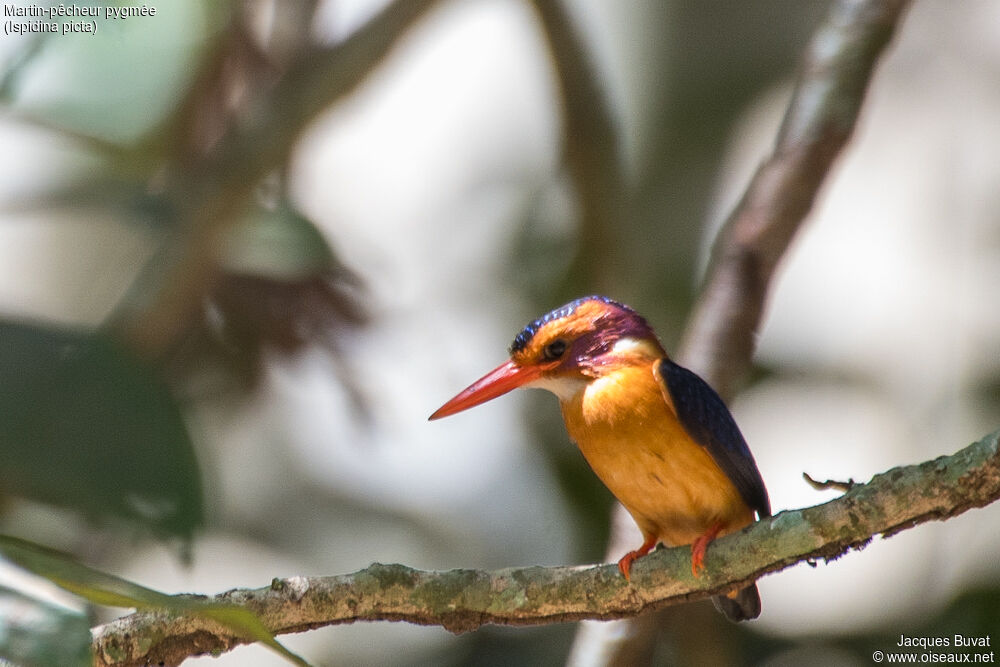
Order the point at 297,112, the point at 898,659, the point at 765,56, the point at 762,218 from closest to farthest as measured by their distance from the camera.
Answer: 1. the point at 762,218
2. the point at 297,112
3. the point at 898,659
4. the point at 765,56

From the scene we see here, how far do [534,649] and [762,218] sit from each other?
2257 mm

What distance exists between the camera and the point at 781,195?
2.84 meters

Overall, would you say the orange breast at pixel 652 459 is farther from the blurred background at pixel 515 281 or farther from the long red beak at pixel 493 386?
the blurred background at pixel 515 281

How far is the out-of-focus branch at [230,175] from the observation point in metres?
3.04

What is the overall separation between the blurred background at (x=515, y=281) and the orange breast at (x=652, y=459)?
1.13m

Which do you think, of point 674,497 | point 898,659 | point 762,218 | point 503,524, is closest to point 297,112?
point 762,218

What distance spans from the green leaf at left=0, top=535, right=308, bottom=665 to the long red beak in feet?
3.84

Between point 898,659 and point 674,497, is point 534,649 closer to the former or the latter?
point 898,659

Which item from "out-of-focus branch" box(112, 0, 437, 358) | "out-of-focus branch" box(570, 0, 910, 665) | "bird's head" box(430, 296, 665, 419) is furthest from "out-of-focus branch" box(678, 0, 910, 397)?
"out-of-focus branch" box(112, 0, 437, 358)

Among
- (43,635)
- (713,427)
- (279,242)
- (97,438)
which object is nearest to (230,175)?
(279,242)

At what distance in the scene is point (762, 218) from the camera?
2842 mm

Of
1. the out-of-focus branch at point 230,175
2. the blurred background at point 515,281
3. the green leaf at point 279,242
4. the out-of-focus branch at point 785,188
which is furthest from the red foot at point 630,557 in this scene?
the out-of-focus branch at point 230,175

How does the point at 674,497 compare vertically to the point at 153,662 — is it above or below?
above

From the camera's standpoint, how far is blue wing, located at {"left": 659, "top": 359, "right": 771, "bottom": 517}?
212 cm
